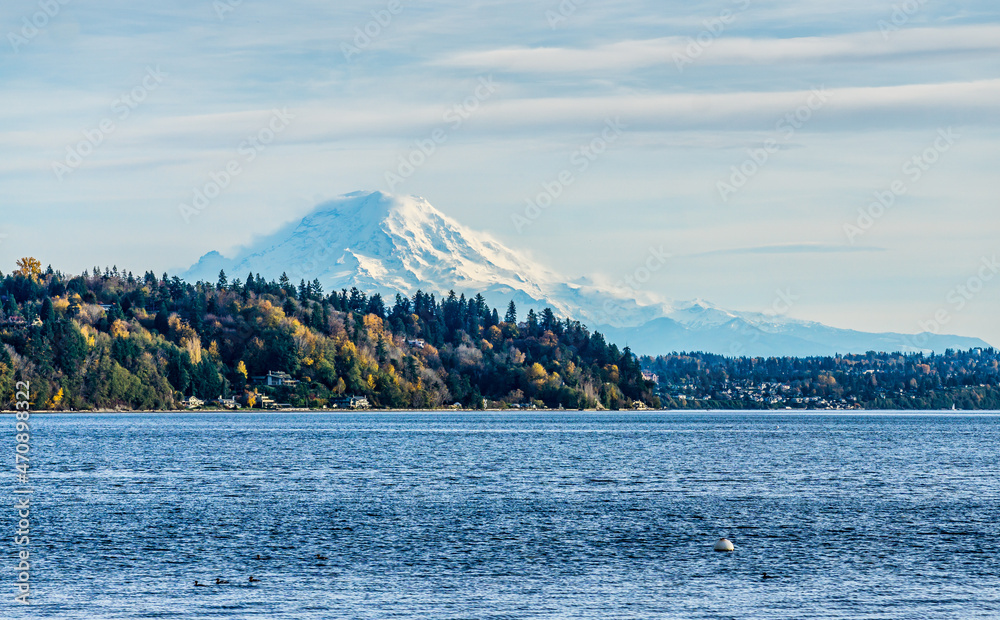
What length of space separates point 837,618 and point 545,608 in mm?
9697

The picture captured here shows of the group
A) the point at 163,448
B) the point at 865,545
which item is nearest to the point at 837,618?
the point at 865,545

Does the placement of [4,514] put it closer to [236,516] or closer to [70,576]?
[236,516]

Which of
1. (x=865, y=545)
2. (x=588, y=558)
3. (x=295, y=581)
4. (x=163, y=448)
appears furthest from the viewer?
(x=163, y=448)

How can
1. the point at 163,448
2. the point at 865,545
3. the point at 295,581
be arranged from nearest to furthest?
the point at 295,581 → the point at 865,545 → the point at 163,448

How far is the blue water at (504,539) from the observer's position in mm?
40906

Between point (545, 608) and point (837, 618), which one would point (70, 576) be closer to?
point (545, 608)

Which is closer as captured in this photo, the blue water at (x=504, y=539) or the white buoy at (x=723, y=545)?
the blue water at (x=504, y=539)

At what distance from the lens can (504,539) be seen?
56.1 m

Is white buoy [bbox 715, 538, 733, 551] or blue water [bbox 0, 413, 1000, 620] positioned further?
white buoy [bbox 715, 538, 733, 551]

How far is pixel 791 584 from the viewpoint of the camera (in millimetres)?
44812

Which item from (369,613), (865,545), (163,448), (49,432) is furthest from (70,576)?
(49,432)

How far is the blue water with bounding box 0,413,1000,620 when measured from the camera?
1610 inches

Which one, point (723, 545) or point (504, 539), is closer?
point (723, 545)

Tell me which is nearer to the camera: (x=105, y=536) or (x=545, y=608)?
(x=545, y=608)
